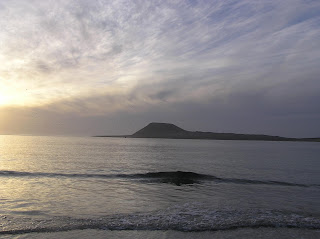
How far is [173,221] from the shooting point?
44.5ft

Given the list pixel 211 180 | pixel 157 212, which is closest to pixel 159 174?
pixel 211 180

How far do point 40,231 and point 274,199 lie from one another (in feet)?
61.0

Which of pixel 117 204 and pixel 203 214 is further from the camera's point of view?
pixel 117 204

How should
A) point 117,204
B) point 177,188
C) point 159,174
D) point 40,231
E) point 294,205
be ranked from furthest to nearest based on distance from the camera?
point 159,174 → point 177,188 → point 294,205 → point 117,204 → point 40,231

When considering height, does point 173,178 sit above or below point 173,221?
below

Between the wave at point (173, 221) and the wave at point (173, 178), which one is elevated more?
the wave at point (173, 221)

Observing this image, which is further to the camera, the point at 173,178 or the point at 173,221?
the point at 173,178

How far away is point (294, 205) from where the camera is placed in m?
18.8

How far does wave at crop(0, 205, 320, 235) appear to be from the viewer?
40.6 ft

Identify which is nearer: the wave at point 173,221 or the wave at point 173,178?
the wave at point 173,221

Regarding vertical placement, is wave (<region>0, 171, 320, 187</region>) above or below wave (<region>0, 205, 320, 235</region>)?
below

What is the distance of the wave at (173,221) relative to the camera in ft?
40.6

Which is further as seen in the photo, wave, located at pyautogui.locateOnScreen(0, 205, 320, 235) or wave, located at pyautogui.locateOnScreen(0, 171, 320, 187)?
wave, located at pyautogui.locateOnScreen(0, 171, 320, 187)

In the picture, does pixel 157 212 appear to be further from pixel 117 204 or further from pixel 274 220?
pixel 274 220
